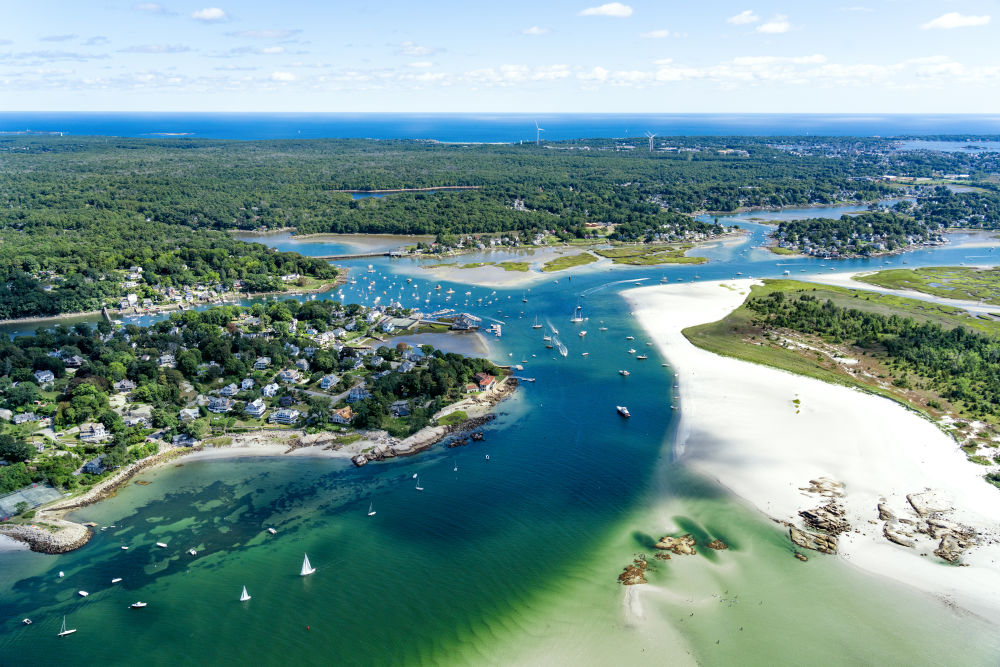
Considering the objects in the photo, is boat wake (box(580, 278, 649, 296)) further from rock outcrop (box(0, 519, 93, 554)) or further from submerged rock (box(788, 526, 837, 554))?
rock outcrop (box(0, 519, 93, 554))

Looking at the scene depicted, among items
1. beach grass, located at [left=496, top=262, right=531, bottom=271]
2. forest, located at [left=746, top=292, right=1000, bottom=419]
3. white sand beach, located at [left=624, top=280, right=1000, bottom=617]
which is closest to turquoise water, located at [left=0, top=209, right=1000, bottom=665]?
white sand beach, located at [left=624, top=280, right=1000, bottom=617]

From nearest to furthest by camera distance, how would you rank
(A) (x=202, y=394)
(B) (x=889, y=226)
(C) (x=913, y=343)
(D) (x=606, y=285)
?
1. (A) (x=202, y=394)
2. (C) (x=913, y=343)
3. (D) (x=606, y=285)
4. (B) (x=889, y=226)

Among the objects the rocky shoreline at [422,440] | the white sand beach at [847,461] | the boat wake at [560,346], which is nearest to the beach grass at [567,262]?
the boat wake at [560,346]

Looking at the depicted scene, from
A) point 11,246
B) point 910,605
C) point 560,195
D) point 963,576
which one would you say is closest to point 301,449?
point 910,605

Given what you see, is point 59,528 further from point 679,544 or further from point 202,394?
point 679,544

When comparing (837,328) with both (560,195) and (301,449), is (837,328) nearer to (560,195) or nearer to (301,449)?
(301,449)

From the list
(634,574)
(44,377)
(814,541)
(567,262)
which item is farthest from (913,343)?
(44,377)
